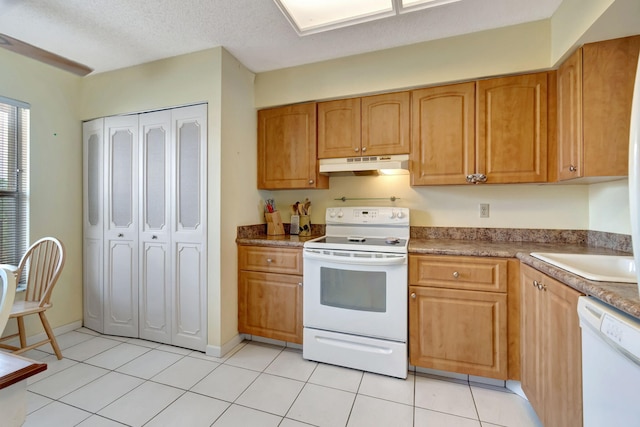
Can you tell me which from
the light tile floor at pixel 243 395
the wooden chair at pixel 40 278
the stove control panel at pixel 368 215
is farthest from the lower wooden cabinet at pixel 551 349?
the wooden chair at pixel 40 278

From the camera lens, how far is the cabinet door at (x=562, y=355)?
1.11m

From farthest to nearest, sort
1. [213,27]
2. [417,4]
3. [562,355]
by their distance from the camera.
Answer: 1. [213,27]
2. [417,4]
3. [562,355]

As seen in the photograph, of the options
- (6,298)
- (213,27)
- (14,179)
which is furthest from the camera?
(14,179)

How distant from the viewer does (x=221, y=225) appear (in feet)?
7.35

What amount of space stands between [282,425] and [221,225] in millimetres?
1388

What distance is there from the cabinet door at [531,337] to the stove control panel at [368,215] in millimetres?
928

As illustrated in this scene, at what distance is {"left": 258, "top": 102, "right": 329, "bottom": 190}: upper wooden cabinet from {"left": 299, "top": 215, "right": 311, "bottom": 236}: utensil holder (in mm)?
365

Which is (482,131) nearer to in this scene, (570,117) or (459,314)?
(570,117)

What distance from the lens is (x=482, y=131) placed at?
6.73 feet

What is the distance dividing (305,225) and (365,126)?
3.49 ft

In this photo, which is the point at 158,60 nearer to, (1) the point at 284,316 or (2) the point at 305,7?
(2) the point at 305,7

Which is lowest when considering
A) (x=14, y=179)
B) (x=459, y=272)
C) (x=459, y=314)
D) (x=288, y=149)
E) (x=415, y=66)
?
(x=459, y=314)

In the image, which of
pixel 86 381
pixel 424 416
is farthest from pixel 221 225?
pixel 424 416

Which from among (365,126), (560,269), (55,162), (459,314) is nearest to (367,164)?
(365,126)
